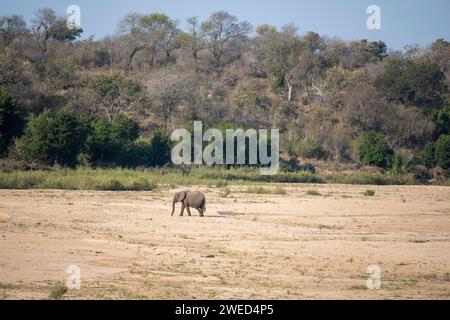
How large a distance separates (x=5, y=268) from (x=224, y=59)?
61520mm

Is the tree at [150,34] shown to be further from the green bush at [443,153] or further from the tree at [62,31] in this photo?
the green bush at [443,153]

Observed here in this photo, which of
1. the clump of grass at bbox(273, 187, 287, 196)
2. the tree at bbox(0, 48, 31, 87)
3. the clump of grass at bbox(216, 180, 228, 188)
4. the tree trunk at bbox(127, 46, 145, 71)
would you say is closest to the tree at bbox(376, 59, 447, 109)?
the tree trunk at bbox(127, 46, 145, 71)

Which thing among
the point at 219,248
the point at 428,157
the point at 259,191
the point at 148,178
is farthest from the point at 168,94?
the point at 219,248

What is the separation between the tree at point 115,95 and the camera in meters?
52.2

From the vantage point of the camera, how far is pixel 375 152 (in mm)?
47250

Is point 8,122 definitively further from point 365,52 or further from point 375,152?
point 365,52

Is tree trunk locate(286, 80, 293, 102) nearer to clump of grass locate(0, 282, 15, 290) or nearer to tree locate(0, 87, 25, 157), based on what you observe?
tree locate(0, 87, 25, 157)

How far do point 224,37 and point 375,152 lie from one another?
3450 cm

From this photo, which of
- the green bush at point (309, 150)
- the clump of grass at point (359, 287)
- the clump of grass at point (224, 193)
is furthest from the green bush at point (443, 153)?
the clump of grass at point (359, 287)

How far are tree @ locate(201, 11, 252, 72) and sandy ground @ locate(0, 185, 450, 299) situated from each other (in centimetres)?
4680

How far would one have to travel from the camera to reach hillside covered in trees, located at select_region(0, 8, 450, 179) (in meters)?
39.8

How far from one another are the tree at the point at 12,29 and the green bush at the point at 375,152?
31655 mm

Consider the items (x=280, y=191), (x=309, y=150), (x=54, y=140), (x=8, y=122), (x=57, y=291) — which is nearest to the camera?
(x=57, y=291)
